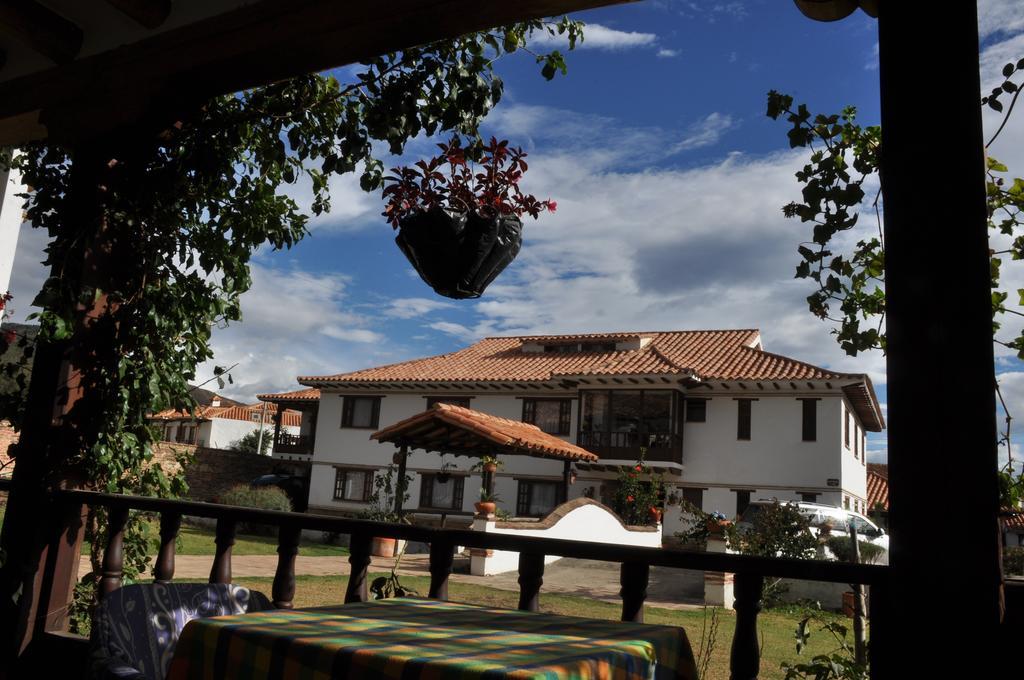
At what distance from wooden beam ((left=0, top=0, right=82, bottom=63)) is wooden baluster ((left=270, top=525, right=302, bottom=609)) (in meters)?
2.31

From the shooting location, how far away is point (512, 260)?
295cm

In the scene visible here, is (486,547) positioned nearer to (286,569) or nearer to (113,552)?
(286,569)

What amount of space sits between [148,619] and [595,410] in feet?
72.3

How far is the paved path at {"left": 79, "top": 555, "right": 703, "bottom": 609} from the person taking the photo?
11352 millimetres

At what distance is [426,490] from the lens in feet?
81.9

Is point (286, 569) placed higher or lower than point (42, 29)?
lower

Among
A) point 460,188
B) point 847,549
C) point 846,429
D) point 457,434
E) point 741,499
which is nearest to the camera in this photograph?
point 460,188

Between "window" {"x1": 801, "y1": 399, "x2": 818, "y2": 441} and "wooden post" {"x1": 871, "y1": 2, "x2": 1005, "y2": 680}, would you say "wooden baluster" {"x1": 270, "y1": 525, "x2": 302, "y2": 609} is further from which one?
"window" {"x1": 801, "y1": 399, "x2": 818, "y2": 441}

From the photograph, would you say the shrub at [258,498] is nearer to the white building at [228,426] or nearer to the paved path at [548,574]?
the paved path at [548,574]

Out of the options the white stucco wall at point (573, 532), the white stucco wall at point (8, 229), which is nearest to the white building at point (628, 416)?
the white stucco wall at point (573, 532)

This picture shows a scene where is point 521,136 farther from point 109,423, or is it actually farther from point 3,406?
point 3,406

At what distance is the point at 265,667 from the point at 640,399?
864 inches

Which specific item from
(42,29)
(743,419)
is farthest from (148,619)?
(743,419)

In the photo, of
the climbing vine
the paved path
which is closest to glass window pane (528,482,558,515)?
the paved path
